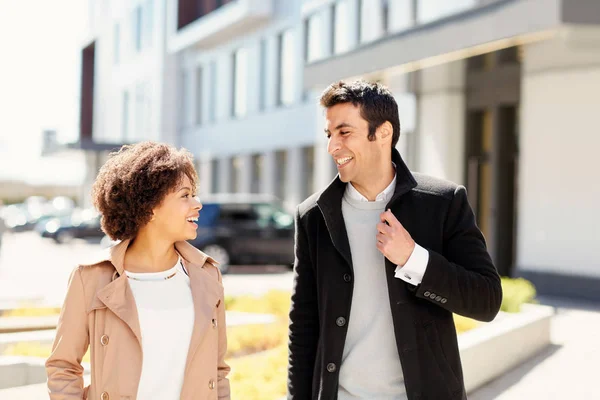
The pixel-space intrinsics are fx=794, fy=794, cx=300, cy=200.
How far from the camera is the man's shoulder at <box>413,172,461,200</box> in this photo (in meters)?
2.79

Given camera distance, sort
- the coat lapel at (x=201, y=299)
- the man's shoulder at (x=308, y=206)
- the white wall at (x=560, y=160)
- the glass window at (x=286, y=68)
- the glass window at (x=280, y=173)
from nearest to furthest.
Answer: the coat lapel at (x=201, y=299), the man's shoulder at (x=308, y=206), the white wall at (x=560, y=160), the glass window at (x=286, y=68), the glass window at (x=280, y=173)

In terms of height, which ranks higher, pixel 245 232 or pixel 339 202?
pixel 339 202

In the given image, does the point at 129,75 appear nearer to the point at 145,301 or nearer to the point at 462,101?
the point at 462,101

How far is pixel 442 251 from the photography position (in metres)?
2.77

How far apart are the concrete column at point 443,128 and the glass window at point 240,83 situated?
1357cm

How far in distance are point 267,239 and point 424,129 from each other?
4296 mm

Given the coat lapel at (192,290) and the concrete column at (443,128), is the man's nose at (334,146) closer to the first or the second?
the coat lapel at (192,290)

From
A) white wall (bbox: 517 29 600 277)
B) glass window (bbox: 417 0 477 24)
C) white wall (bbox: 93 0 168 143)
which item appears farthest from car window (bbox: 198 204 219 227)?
white wall (bbox: 93 0 168 143)

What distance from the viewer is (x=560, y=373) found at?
725 centimetres

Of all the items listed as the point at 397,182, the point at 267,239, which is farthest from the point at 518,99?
the point at 397,182

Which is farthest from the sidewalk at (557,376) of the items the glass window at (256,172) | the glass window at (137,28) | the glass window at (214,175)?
the glass window at (137,28)

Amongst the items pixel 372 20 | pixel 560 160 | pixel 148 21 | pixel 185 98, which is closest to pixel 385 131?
pixel 560 160

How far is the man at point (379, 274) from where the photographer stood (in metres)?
2.61

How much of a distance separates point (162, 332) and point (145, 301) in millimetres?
118
